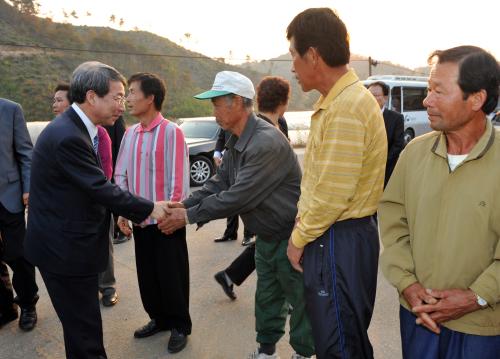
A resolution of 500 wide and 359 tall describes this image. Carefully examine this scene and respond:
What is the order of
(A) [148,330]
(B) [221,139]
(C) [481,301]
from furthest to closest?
(B) [221,139] → (A) [148,330] → (C) [481,301]

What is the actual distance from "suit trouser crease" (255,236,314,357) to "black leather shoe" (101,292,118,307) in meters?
1.56

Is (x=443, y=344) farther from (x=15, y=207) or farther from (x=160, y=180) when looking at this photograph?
(x=15, y=207)

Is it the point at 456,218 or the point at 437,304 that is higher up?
the point at 456,218

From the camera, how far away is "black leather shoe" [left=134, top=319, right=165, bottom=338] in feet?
10.6

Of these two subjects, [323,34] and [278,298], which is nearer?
[323,34]

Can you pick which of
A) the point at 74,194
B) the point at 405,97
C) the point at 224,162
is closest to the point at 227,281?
the point at 224,162

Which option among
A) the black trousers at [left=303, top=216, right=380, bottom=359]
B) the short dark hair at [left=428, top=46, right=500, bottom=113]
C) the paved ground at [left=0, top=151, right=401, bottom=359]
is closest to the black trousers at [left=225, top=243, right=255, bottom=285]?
the paved ground at [left=0, top=151, right=401, bottom=359]

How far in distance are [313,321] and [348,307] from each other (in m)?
0.18

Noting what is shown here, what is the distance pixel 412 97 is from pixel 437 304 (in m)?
17.8

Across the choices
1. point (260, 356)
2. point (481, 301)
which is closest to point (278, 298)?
point (260, 356)

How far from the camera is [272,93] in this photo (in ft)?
12.8

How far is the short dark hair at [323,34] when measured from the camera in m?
1.77

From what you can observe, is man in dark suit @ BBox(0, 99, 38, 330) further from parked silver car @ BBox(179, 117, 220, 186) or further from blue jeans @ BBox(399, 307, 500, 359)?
parked silver car @ BBox(179, 117, 220, 186)

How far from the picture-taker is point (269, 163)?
246 centimetres
